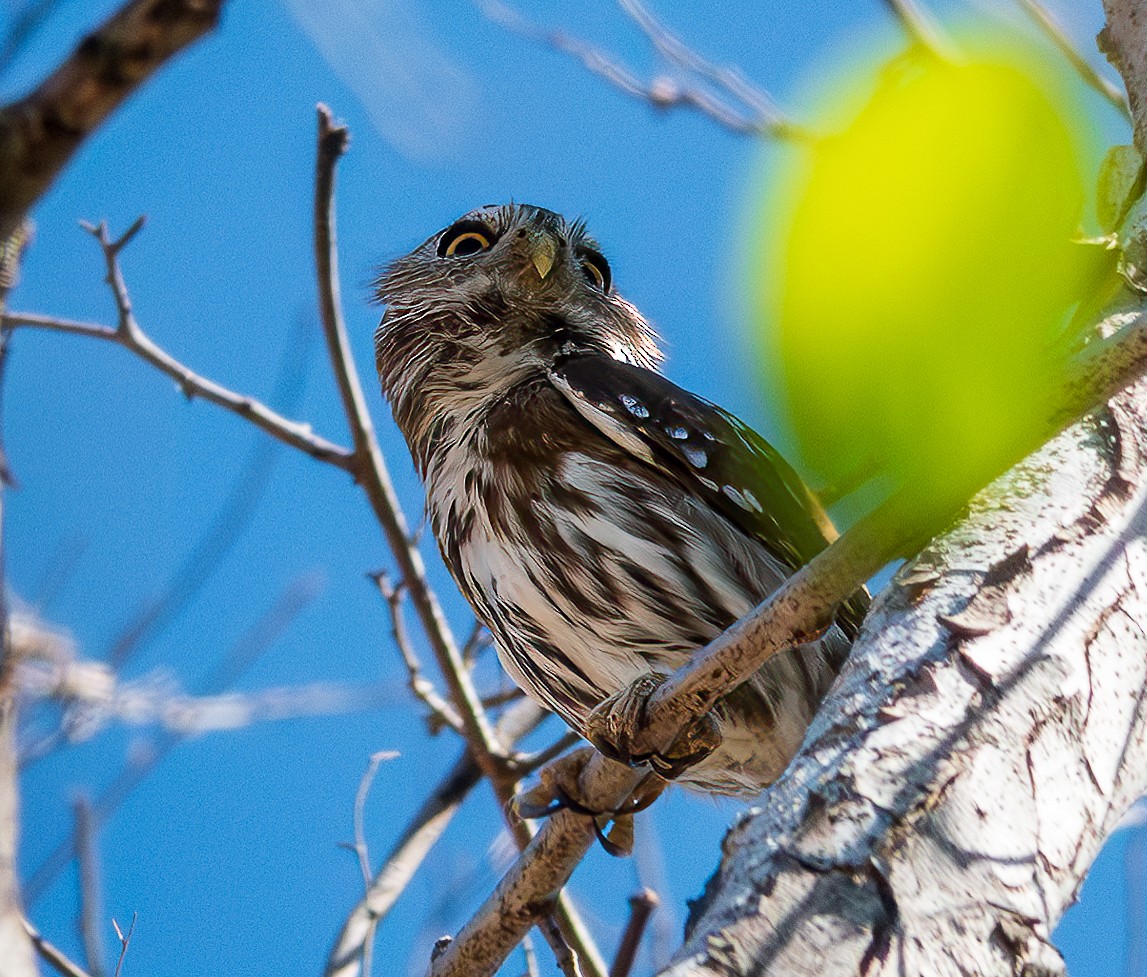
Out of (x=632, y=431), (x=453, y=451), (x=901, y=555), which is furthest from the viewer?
(x=453, y=451)

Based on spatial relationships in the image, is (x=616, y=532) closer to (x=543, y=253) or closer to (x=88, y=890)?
(x=543, y=253)

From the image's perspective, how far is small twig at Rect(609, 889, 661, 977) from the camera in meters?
2.58

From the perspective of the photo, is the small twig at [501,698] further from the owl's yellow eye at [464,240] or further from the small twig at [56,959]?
the small twig at [56,959]

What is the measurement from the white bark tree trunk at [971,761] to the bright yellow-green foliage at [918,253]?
94cm

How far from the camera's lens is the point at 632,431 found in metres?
3.62

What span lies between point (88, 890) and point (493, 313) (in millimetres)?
2163

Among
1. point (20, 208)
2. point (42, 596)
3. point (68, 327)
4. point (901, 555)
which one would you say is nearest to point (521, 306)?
point (68, 327)

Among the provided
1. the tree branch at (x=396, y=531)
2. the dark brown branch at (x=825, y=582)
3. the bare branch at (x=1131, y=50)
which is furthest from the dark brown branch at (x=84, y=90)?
the tree branch at (x=396, y=531)

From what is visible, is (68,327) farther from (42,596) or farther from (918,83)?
(918,83)

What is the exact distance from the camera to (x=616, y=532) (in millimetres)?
3498

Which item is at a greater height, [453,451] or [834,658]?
[453,451]

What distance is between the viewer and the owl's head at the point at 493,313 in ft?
A: 13.8

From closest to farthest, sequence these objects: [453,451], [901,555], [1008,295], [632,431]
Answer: [901,555] < [1008,295] < [632,431] < [453,451]

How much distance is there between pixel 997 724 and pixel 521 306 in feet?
9.45
